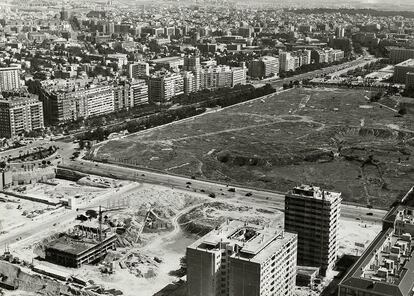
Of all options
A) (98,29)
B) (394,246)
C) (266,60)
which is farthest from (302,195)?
(98,29)

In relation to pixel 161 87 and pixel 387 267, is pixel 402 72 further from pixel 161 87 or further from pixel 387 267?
pixel 387 267

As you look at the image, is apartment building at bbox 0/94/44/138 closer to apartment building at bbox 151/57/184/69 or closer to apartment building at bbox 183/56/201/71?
apartment building at bbox 183/56/201/71

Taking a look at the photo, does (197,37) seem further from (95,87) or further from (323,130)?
(323,130)

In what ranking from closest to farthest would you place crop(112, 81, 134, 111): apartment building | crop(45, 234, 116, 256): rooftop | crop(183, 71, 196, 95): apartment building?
crop(45, 234, 116, 256): rooftop < crop(112, 81, 134, 111): apartment building < crop(183, 71, 196, 95): apartment building

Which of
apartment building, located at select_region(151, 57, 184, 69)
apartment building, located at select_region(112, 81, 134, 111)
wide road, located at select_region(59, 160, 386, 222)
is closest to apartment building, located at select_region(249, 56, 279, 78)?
apartment building, located at select_region(151, 57, 184, 69)

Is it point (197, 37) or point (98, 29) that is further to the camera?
point (98, 29)

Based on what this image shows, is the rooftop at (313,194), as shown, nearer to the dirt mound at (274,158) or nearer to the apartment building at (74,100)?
the dirt mound at (274,158)
